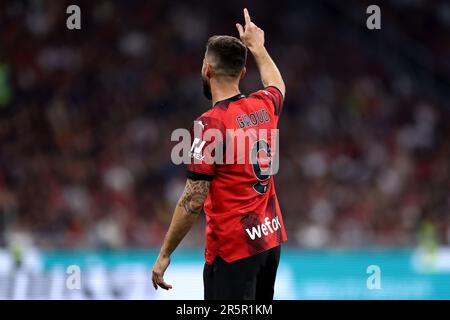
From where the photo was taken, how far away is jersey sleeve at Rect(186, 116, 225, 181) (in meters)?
4.67

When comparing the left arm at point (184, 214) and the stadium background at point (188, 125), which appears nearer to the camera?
the left arm at point (184, 214)

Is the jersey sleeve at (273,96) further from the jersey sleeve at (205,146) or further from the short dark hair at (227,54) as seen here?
the jersey sleeve at (205,146)

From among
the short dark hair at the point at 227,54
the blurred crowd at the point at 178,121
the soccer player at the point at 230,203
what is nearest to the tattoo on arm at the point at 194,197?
the soccer player at the point at 230,203

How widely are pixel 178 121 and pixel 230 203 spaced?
1163cm

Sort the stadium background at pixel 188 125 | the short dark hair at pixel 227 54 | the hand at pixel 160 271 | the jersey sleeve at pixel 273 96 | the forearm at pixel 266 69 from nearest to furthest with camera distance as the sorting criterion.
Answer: the hand at pixel 160 271
the short dark hair at pixel 227 54
the jersey sleeve at pixel 273 96
the forearm at pixel 266 69
the stadium background at pixel 188 125

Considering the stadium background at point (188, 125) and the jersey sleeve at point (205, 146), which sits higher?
the stadium background at point (188, 125)

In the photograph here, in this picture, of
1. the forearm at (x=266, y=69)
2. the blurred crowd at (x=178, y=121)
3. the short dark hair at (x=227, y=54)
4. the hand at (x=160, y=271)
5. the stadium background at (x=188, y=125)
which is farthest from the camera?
the blurred crowd at (x=178, y=121)

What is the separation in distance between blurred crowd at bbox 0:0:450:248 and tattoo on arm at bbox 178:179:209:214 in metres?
8.38

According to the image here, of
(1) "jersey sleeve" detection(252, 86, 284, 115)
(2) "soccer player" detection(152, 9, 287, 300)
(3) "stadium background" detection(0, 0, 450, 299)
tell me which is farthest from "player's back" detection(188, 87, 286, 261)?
(3) "stadium background" detection(0, 0, 450, 299)

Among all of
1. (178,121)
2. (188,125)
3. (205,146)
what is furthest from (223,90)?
(178,121)

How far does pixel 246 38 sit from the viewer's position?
5.35m

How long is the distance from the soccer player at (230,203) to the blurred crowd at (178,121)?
8.33m

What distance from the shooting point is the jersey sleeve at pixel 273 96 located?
504 centimetres
